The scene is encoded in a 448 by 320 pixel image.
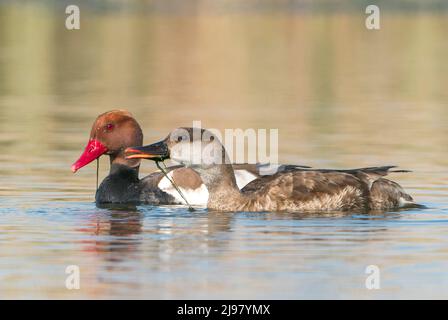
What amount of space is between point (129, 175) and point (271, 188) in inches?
87.8

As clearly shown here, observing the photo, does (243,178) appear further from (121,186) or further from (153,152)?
(153,152)

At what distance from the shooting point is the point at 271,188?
14055 mm

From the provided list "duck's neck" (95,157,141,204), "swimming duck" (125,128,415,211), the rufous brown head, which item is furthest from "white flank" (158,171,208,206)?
the rufous brown head

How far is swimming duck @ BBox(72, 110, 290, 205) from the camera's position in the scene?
15.1 meters

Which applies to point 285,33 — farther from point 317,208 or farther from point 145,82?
point 317,208

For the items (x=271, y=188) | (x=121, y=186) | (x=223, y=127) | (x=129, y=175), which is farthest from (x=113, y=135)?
(x=223, y=127)

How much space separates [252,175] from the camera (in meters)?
15.2

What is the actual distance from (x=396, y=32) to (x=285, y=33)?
394cm

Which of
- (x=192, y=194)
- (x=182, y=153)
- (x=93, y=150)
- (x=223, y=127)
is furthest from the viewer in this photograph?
(x=223, y=127)

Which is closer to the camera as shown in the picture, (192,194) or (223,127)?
(192,194)

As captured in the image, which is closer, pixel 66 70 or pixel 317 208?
pixel 317 208

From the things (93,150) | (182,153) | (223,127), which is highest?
(182,153)

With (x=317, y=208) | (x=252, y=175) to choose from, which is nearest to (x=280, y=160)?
(x=252, y=175)
